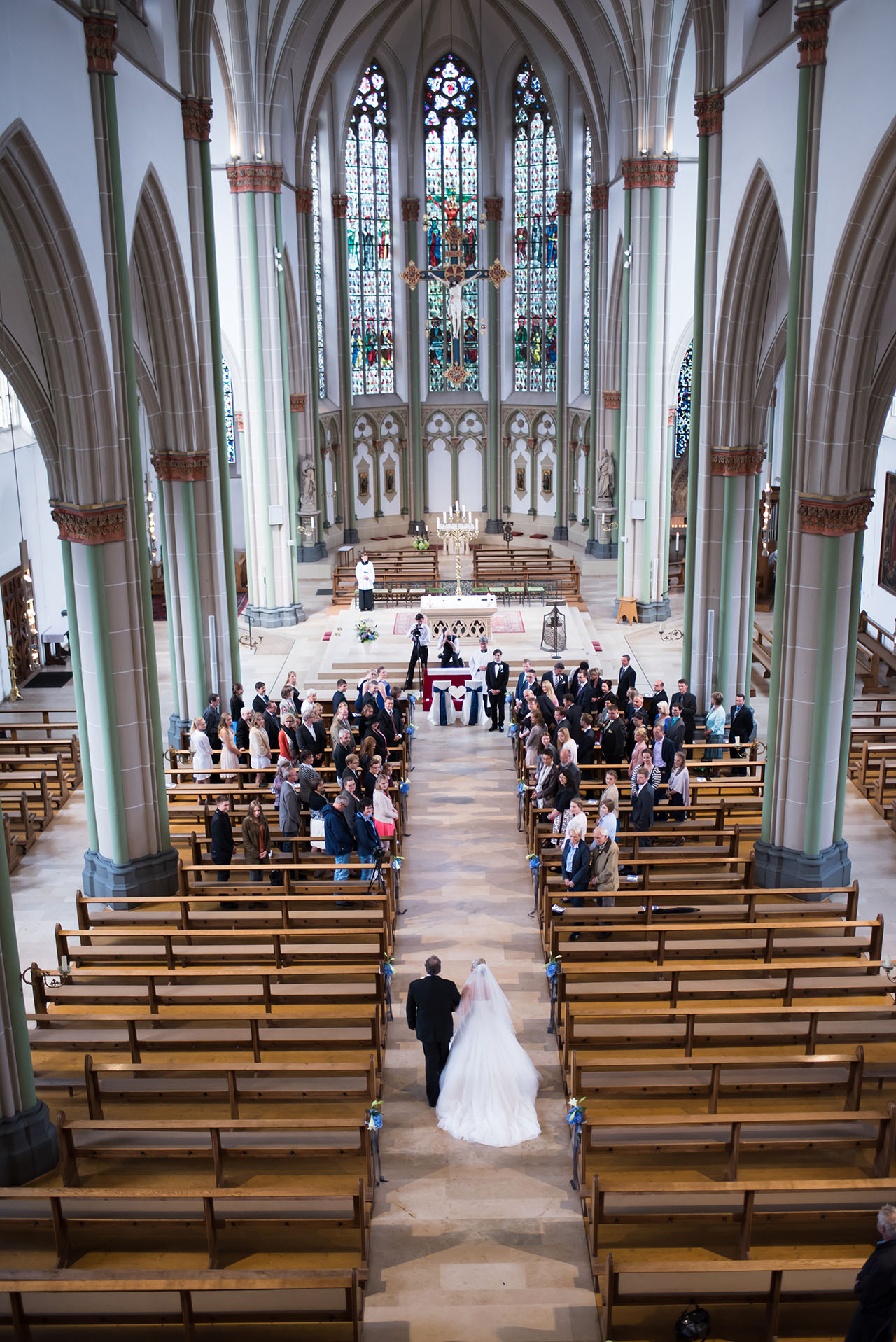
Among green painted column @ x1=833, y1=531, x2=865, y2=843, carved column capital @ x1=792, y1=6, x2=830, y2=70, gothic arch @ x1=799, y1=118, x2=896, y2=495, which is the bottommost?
green painted column @ x1=833, y1=531, x2=865, y2=843

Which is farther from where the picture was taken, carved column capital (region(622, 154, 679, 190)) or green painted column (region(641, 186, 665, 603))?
green painted column (region(641, 186, 665, 603))

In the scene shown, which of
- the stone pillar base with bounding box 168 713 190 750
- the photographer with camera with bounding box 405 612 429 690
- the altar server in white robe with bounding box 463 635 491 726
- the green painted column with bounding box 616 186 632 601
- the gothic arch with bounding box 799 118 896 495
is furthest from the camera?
the green painted column with bounding box 616 186 632 601

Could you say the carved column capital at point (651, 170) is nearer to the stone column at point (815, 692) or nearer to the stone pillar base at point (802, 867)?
the stone column at point (815, 692)

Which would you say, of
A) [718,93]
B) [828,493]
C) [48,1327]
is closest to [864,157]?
[828,493]

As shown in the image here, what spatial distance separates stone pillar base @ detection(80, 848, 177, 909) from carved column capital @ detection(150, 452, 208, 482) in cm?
663

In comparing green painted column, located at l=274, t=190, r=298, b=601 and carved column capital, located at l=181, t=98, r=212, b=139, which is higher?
carved column capital, located at l=181, t=98, r=212, b=139

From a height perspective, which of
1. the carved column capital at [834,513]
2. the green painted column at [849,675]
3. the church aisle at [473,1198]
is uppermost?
the carved column capital at [834,513]

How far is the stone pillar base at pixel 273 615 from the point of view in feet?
93.6

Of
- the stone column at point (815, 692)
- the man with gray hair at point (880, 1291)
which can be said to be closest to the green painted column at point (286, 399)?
the stone column at point (815, 692)

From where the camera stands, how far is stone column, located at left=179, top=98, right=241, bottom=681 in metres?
18.2

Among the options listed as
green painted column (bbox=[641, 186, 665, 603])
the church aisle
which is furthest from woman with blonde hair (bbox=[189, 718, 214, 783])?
green painted column (bbox=[641, 186, 665, 603])

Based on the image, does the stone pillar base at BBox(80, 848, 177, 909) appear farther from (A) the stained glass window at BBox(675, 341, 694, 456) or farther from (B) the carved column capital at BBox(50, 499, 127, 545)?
(A) the stained glass window at BBox(675, 341, 694, 456)

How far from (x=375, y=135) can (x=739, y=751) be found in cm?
2641

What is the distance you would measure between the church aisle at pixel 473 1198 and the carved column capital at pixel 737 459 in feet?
27.1
